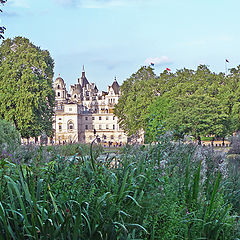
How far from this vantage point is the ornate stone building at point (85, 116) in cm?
8325

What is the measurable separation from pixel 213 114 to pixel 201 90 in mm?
3519

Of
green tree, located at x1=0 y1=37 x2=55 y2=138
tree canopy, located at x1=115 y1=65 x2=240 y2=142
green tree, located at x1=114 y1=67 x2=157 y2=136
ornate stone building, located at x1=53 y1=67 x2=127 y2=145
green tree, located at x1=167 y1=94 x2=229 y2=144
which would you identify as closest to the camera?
green tree, located at x1=0 y1=37 x2=55 y2=138

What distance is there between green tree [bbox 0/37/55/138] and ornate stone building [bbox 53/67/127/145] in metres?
39.4

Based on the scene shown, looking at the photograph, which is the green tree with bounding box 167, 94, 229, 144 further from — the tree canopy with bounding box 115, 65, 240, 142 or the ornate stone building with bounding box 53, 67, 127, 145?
the ornate stone building with bounding box 53, 67, 127, 145

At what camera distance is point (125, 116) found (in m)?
40.1

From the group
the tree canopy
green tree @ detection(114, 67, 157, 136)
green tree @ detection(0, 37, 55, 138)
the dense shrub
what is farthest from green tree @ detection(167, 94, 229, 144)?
the dense shrub

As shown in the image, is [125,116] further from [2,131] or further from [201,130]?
[2,131]

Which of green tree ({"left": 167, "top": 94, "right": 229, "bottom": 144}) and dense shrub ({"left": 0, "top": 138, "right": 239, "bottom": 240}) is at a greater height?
green tree ({"left": 167, "top": 94, "right": 229, "bottom": 144})

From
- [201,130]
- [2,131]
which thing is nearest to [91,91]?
[201,130]

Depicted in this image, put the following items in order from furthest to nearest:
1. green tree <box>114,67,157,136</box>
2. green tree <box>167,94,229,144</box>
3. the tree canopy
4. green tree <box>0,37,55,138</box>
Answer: green tree <box>114,67,157,136</box>, the tree canopy, green tree <box>167,94,229,144</box>, green tree <box>0,37,55,138</box>

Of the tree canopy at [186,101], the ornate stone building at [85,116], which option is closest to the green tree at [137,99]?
the tree canopy at [186,101]

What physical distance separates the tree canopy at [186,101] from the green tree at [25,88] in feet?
30.0

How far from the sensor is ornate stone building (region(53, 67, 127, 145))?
83.2 m

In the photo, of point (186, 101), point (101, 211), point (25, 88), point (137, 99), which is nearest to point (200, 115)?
point (186, 101)
